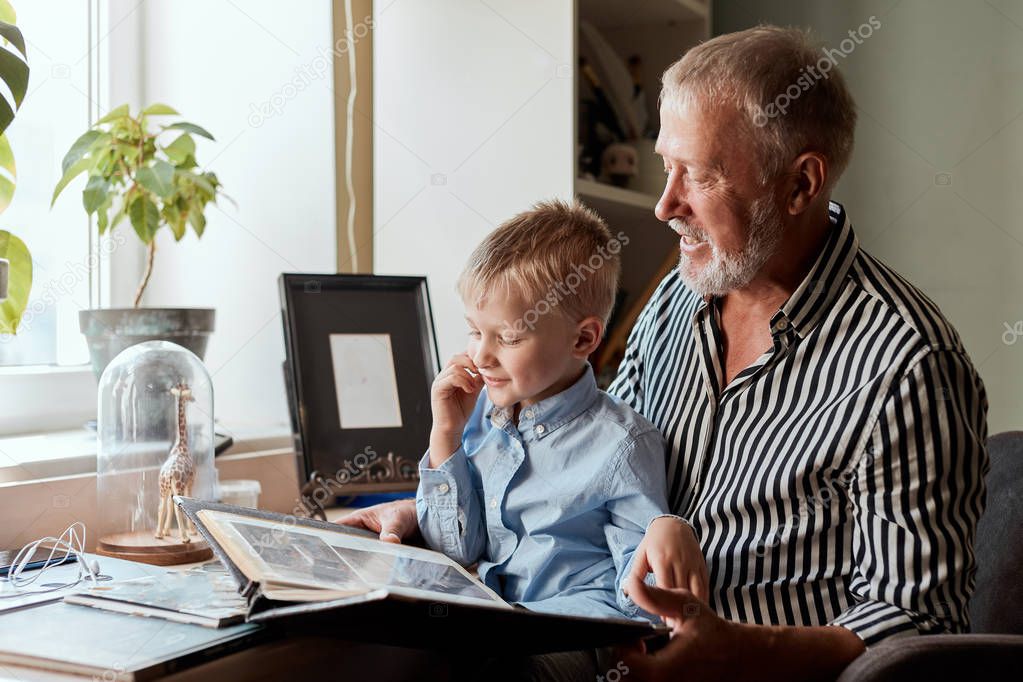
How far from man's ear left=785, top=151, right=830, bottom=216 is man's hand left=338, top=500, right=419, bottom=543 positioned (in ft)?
1.98

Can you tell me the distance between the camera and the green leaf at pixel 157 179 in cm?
153

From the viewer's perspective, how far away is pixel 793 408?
3.70ft

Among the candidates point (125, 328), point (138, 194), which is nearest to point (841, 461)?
point (125, 328)

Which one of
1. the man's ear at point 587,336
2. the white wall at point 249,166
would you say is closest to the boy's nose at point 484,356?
the man's ear at point 587,336

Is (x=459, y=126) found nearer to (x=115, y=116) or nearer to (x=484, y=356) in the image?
(x=115, y=116)

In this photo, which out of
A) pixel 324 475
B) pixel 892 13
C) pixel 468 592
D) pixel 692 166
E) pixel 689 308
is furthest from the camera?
pixel 892 13

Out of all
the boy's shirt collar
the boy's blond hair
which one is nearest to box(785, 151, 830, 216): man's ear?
the boy's blond hair

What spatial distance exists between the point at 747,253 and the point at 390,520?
0.54m

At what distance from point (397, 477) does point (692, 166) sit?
0.74m

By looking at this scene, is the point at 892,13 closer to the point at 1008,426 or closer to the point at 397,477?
the point at 1008,426

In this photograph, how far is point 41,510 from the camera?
49.9 inches

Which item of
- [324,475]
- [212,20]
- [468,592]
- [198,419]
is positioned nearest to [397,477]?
[324,475]

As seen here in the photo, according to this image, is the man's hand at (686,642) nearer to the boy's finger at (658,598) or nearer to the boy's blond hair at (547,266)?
the boy's finger at (658,598)

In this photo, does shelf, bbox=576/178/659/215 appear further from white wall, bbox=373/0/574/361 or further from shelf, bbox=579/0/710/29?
shelf, bbox=579/0/710/29
